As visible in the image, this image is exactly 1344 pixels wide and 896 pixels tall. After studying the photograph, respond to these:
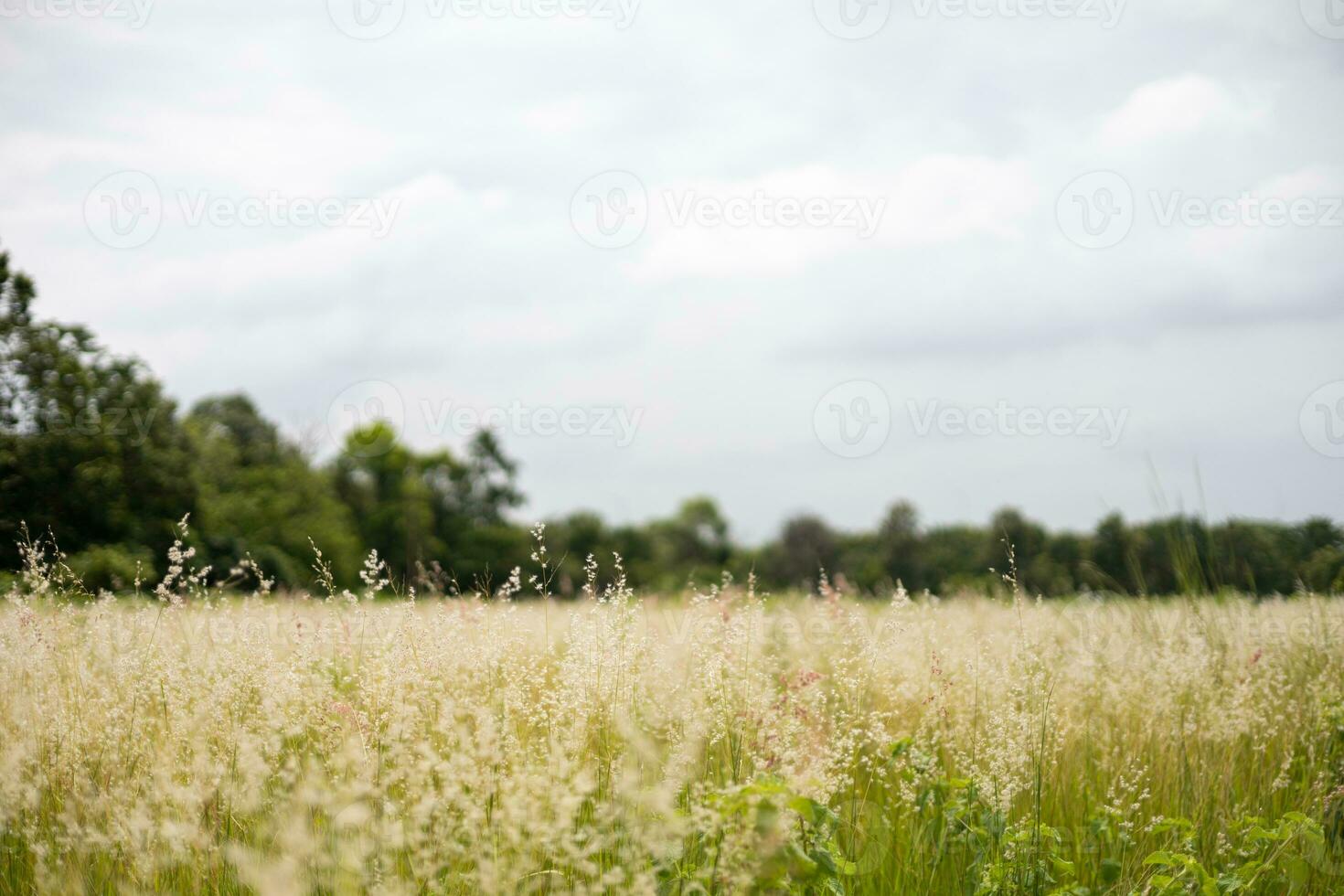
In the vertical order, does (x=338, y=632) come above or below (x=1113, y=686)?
above

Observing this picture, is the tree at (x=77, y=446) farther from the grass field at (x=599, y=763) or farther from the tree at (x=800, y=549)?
the tree at (x=800, y=549)

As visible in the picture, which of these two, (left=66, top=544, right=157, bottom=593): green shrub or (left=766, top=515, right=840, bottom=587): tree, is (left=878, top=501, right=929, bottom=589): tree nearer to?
(left=766, top=515, right=840, bottom=587): tree

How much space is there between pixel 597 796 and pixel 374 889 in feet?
3.68

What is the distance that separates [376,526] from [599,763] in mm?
41729

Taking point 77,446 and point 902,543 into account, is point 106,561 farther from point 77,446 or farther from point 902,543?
point 902,543

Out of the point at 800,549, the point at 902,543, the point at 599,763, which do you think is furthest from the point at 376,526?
the point at 599,763

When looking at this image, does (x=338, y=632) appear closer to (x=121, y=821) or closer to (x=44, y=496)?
(x=121, y=821)

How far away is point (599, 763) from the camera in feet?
11.8

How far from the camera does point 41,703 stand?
422 centimetres

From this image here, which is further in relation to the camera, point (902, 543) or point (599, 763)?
point (902, 543)

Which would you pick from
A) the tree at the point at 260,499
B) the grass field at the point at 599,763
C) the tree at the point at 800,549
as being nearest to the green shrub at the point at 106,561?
the tree at the point at 260,499

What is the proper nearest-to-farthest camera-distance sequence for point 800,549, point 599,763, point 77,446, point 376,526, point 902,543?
point 599,763, point 77,446, point 902,543, point 800,549, point 376,526

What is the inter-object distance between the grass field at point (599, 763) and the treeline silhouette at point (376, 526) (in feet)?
1.73

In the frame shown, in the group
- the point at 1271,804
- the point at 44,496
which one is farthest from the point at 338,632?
the point at 44,496
